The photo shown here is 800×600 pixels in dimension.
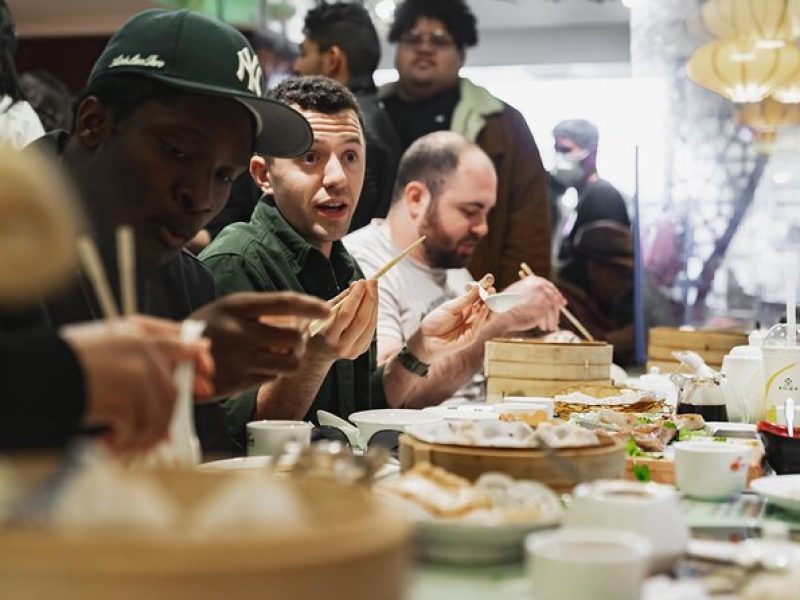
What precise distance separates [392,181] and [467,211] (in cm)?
93

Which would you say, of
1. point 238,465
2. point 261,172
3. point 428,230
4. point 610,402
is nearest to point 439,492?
point 238,465

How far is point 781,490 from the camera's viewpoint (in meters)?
1.64

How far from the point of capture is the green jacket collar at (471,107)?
256 inches

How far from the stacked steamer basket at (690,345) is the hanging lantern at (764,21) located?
6.66 feet

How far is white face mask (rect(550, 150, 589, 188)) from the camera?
21.8 feet

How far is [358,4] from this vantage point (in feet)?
21.5

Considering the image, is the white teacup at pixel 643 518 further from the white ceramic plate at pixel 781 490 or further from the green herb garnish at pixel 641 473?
the green herb garnish at pixel 641 473

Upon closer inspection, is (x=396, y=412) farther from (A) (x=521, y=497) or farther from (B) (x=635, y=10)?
(B) (x=635, y=10)

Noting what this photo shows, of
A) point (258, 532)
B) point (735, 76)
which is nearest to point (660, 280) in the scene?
point (735, 76)

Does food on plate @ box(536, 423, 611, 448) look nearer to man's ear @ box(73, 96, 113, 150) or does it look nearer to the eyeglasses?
man's ear @ box(73, 96, 113, 150)

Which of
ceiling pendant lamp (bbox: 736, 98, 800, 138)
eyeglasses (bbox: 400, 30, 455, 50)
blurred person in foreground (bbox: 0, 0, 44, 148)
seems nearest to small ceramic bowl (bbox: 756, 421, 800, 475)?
blurred person in foreground (bbox: 0, 0, 44, 148)

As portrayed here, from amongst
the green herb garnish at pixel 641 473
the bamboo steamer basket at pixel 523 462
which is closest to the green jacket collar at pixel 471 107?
the green herb garnish at pixel 641 473

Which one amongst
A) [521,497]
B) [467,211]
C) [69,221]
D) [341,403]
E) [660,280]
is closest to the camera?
[69,221]

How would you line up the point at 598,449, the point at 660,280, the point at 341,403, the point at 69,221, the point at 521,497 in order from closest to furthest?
1. the point at 69,221
2. the point at 521,497
3. the point at 598,449
4. the point at 341,403
5. the point at 660,280
